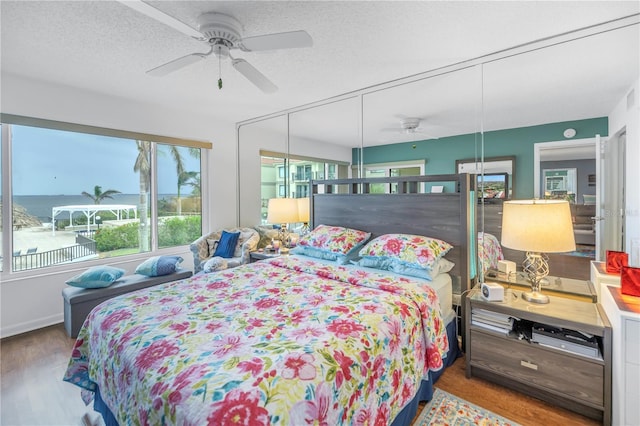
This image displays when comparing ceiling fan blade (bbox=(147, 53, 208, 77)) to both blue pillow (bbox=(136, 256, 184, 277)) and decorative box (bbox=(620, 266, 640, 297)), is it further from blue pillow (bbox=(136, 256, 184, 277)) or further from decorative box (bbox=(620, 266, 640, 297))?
decorative box (bbox=(620, 266, 640, 297))

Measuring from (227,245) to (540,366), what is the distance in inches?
132

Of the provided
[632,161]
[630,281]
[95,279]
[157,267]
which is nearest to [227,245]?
[157,267]

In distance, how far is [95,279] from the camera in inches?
114

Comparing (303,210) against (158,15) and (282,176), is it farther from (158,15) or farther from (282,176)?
(158,15)

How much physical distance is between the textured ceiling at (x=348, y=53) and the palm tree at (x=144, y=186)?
26.4 inches

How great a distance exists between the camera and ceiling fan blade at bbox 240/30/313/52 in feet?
5.36

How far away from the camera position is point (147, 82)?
116 inches

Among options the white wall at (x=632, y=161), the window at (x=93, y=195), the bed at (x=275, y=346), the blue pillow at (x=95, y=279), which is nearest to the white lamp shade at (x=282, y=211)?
the bed at (x=275, y=346)

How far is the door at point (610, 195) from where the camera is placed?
7.86 feet

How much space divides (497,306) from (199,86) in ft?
10.9

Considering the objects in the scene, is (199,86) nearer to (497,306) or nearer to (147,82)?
(147,82)

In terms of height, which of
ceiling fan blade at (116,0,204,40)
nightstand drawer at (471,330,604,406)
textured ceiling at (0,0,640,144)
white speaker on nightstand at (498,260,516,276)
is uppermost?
textured ceiling at (0,0,640,144)

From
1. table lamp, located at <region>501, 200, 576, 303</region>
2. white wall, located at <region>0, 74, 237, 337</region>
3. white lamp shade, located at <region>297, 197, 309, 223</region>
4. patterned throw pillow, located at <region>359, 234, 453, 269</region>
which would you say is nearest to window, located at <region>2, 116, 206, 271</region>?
white wall, located at <region>0, 74, 237, 337</region>

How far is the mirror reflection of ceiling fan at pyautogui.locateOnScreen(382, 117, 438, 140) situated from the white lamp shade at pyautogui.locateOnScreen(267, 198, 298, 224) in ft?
5.74
